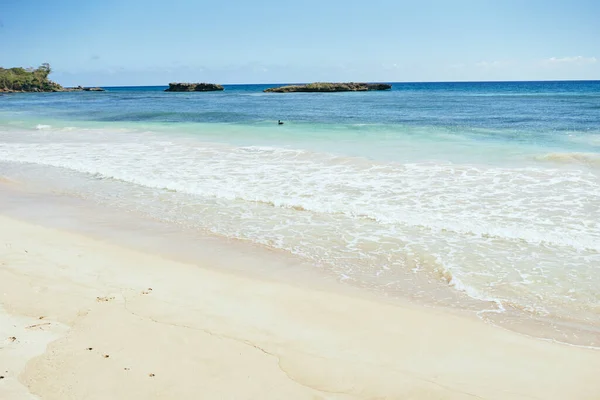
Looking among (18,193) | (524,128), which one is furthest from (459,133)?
(18,193)

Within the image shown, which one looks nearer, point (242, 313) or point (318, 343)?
point (318, 343)

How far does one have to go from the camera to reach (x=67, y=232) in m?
8.77

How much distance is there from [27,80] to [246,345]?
14564cm

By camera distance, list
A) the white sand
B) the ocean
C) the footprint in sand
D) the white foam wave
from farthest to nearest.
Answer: the white foam wave, the ocean, the footprint in sand, the white sand

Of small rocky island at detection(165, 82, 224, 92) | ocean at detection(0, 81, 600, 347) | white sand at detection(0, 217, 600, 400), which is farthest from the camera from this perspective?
small rocky island at detection(165, 82, 224, 92)

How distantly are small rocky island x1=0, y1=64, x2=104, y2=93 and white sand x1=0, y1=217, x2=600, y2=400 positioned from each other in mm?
139639

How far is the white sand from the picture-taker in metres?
4.14

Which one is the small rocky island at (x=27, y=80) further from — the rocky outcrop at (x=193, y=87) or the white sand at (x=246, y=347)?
the white sand at (x=246, y=347)

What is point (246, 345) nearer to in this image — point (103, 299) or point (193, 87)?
point (103, 299)

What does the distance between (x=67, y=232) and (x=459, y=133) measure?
64.3 ft

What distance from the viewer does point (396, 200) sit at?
10875 mm

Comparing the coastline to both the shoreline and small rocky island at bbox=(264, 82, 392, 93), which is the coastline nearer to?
the shoreline

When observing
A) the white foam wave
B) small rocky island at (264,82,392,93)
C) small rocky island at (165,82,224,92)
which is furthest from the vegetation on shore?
the white foam wave

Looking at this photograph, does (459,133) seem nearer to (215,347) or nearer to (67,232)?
(67,232)
